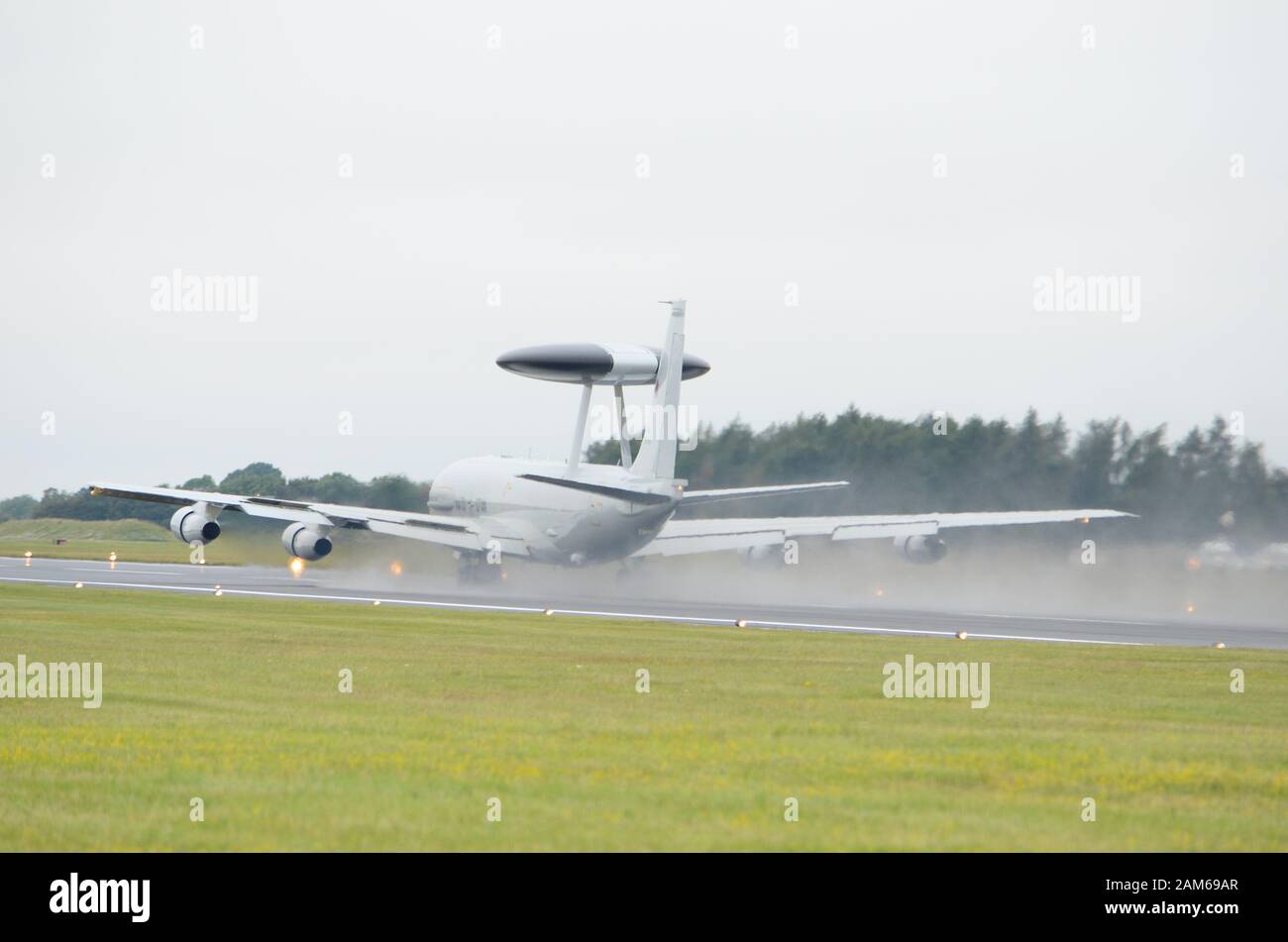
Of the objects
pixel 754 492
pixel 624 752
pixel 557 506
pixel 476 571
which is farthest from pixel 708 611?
pixel 624 752

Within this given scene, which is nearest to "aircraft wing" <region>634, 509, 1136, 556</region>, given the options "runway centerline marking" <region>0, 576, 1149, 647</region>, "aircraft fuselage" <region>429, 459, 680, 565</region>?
"aircraft fuselage" <region>429, 459, 680, 565</region>

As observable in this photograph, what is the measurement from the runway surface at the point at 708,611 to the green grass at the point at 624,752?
7136mm

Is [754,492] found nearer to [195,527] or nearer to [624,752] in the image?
[195,527]

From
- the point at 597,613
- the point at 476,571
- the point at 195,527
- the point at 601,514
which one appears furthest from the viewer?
the point at 476,571

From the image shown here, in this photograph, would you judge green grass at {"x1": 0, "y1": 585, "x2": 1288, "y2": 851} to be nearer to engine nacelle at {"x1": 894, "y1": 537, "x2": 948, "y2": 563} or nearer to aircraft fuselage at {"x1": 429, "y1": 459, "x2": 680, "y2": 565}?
engine nacelle at {"x1": 894, "y1": 537, "x2": 948, "y2": 563}

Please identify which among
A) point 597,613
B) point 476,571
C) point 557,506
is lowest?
point 597,613

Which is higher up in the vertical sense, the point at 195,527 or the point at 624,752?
the point at 195,527

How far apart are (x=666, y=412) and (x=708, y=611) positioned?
12.1 meters

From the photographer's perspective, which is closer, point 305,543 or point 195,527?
point 195,527

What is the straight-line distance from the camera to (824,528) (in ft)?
180

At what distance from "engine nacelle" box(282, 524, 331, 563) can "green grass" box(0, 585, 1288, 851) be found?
2728 cm

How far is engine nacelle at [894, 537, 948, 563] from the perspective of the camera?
52906 millimetres

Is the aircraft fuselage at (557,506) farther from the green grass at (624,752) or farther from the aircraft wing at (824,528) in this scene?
the green grass at (624,752)
